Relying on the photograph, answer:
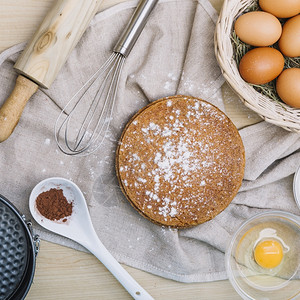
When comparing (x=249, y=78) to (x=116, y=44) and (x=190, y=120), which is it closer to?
(x=190, y=120)

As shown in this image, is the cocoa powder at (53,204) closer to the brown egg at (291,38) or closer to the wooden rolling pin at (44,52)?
the wooden rolling pin at (44,52)

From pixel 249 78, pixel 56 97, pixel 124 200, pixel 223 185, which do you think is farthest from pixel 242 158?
pixel 56 97

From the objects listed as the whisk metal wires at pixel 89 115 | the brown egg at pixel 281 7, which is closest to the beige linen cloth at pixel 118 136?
the whisk metal wires at pixel 89 115

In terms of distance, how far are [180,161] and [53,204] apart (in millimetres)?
295

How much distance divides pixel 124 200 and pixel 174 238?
143mm

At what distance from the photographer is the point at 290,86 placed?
916 millimetres

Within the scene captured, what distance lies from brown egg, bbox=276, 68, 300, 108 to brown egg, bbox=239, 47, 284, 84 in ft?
0.06

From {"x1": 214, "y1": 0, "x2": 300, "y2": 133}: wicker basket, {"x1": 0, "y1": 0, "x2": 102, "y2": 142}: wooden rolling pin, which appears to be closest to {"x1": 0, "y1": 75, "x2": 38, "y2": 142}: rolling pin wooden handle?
{"x1": 0, "y1": 0, "x2": 102, "y2": 142}: wooden rolling pin

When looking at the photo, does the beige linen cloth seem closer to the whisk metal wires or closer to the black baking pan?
the whisk metal wires

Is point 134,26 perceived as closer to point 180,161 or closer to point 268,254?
point 180,161

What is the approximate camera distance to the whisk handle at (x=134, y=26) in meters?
0.94

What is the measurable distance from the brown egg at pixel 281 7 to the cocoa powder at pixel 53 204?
1.95ft

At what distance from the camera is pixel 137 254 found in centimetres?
101

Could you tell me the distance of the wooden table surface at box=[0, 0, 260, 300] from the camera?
0.97m
